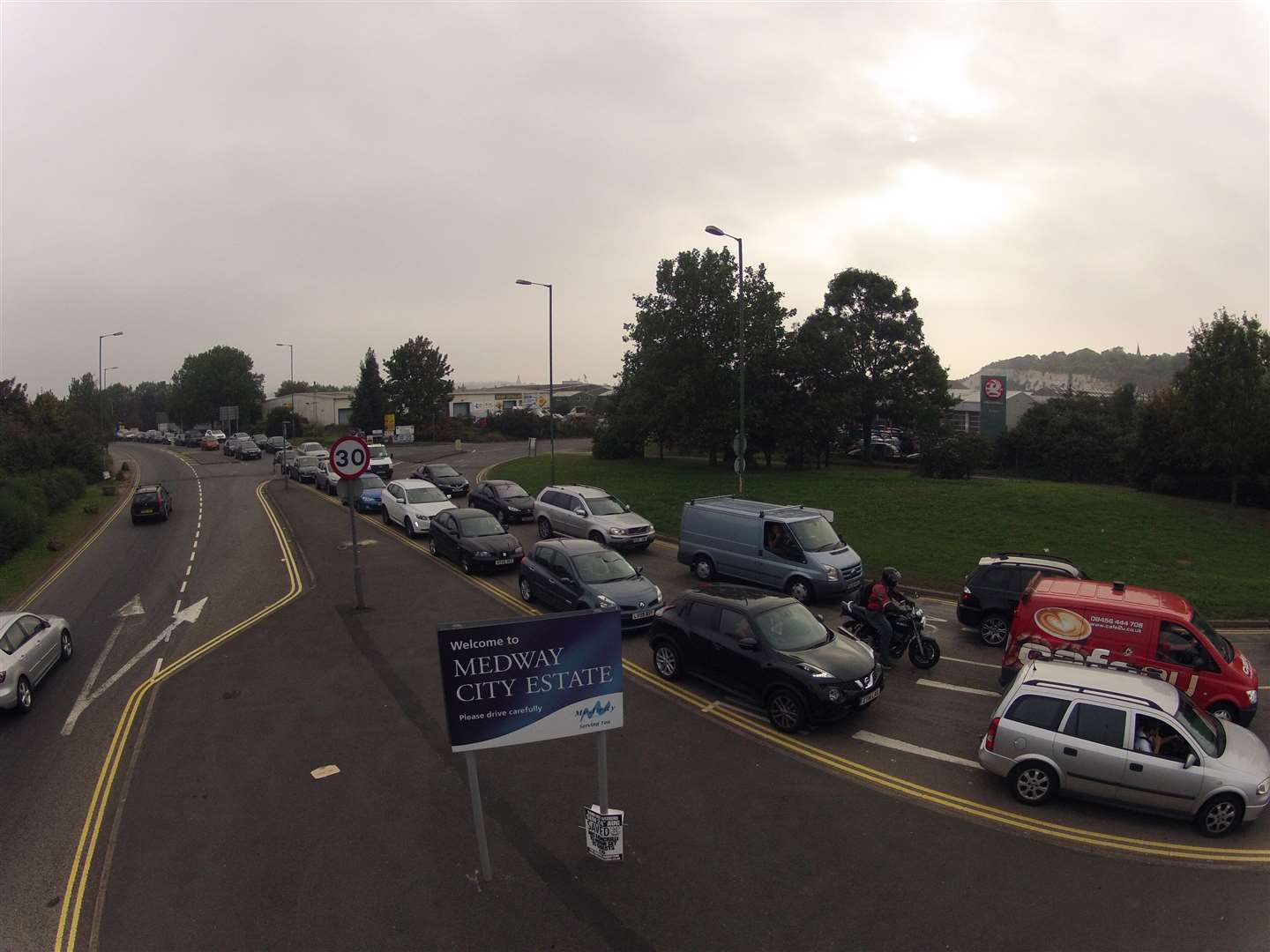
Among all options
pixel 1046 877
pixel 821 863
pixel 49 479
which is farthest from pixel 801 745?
pixel 49 479

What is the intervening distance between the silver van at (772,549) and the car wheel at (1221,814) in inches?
363

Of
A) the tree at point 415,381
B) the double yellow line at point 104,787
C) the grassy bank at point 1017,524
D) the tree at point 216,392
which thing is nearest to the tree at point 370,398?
the tree at point 415,381

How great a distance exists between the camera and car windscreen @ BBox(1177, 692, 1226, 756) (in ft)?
27.0

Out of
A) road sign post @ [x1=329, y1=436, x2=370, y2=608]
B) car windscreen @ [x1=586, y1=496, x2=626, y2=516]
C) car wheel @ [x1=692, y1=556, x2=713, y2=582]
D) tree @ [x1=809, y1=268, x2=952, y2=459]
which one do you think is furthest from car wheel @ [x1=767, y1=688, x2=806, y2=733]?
tree @ [x1=809, y1=268, x2=952, y2=459]

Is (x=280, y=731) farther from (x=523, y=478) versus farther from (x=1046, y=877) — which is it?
(x=523, y=478)

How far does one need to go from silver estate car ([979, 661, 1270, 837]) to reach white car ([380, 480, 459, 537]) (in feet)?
64.0

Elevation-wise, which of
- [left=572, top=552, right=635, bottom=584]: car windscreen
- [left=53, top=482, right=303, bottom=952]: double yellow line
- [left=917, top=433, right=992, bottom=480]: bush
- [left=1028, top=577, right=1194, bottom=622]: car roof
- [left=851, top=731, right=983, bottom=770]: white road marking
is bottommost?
[left=53, top=482, right=303, bottom=952]: double yellow line

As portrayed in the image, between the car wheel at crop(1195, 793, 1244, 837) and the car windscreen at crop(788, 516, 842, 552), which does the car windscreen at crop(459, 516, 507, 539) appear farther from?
the car wheel at crop(1195, 793, 1244, 837)

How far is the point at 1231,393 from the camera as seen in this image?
2677 cm

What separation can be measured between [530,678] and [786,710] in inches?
191

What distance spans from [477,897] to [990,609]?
11362mm

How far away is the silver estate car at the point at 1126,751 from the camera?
8008mm

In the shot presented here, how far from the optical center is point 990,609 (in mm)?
14625

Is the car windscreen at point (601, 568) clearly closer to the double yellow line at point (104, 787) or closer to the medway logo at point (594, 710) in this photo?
the double yellow line at point (104, 787)
